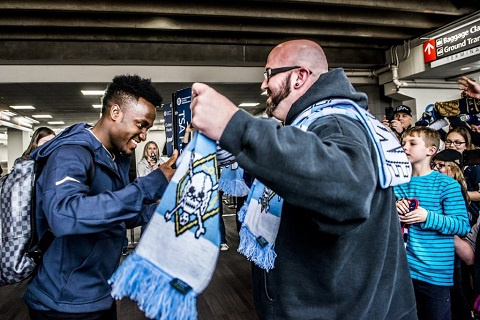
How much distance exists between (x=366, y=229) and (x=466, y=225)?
4.79 feet

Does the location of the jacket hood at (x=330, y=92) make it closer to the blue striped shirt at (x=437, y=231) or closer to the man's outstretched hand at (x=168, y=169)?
the man's outstretched hand at (x=168, y=169)

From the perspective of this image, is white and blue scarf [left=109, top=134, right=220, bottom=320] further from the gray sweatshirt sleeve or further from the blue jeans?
the blue jeans

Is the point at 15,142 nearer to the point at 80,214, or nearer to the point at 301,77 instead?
the point at 80,214

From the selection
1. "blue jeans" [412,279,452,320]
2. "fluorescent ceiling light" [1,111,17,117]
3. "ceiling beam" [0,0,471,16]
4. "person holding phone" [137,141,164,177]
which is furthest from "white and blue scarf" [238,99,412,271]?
"fluorescent ceiling light" [1,111,17,117]

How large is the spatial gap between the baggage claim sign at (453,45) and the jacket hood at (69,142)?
6948 mm

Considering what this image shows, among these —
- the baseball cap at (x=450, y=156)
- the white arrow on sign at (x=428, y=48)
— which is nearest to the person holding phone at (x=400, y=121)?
the baseball cap at (x=450, y=156)

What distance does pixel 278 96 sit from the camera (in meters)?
1.16

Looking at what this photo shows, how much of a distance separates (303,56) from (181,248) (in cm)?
71

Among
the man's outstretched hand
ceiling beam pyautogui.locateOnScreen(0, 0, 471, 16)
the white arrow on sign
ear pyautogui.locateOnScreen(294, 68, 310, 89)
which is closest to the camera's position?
ear pyautogui.locateOnScreen(294, 68, 310, 89)

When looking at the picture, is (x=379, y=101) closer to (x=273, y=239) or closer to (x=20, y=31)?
(x=20, y=31)

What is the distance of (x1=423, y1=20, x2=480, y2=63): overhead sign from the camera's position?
20.3 feet

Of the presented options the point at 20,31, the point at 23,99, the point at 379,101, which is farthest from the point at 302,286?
the point at 23,99

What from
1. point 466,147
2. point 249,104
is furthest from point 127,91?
point 249,104

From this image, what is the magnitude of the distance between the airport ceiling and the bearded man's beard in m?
5.15
